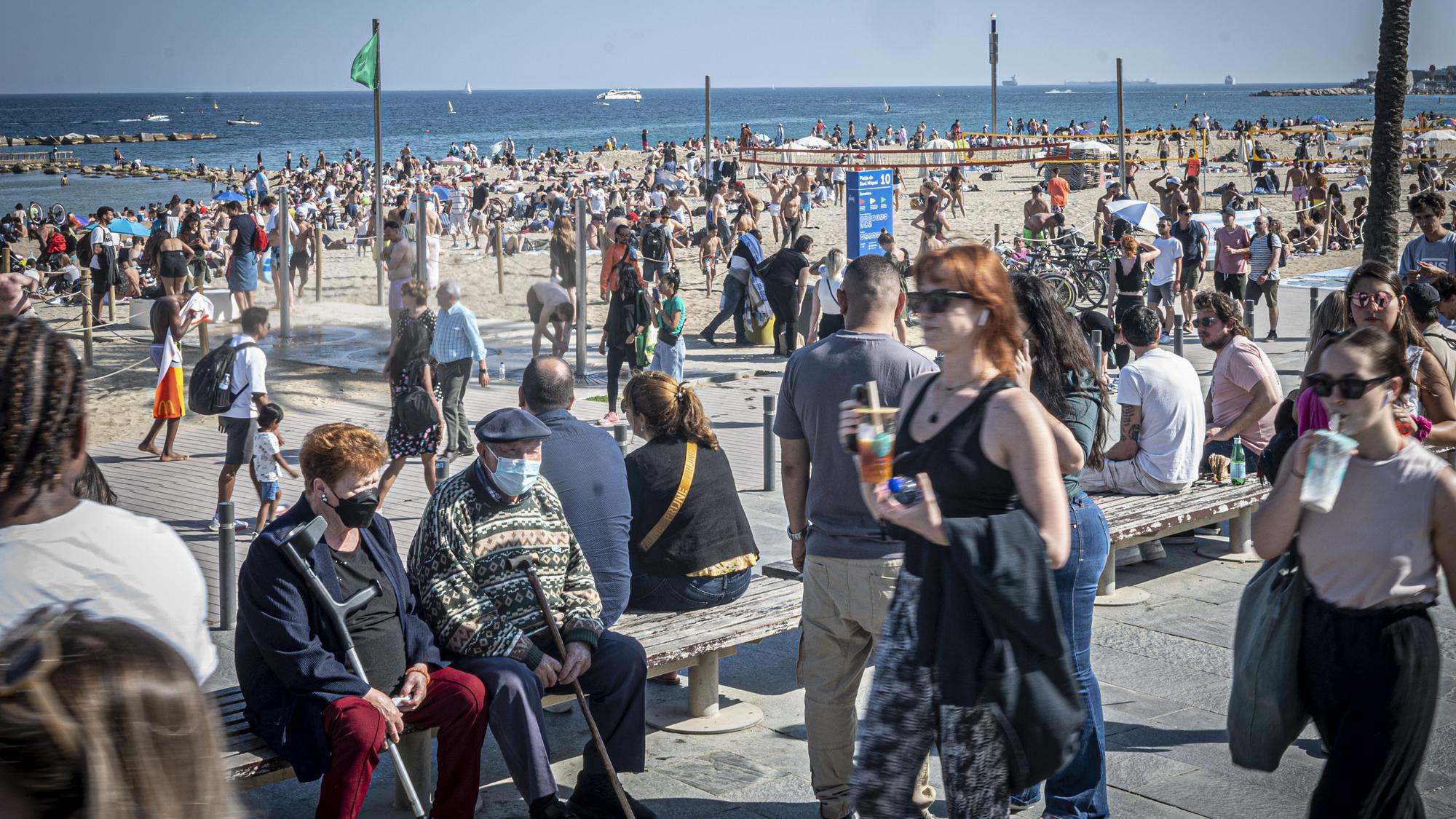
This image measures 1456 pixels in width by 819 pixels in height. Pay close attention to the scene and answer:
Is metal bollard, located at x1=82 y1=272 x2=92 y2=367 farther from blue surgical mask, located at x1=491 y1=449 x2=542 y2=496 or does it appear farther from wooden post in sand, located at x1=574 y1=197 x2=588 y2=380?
blue surgical mask, located at x1=491 y1=449 x2=542 y2=496

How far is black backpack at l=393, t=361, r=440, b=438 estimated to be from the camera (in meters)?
9.94

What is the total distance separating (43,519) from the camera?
9.50 ft

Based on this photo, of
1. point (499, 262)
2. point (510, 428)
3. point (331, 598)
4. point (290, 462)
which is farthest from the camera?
point (499, 262)

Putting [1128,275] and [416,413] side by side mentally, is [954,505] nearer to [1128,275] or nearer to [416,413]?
[416,413]

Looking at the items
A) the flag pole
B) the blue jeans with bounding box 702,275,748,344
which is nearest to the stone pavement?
the flag pole

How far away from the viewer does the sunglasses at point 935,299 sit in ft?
11.2

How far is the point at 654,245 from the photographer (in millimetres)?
19078

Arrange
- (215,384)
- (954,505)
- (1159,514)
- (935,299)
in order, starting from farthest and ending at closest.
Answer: (215,384) → (1159,514) → (935,299) → (954,505)

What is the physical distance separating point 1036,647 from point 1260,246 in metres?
16.6

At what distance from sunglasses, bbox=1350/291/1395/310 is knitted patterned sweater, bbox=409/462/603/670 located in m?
3.44

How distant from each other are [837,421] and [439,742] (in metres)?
1.71

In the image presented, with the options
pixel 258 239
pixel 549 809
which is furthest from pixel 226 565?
pixel 258 239

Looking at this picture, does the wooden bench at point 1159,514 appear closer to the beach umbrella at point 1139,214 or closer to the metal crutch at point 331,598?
the metal crutch at point 331,598

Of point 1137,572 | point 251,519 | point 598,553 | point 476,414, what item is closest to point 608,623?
point 598,553
